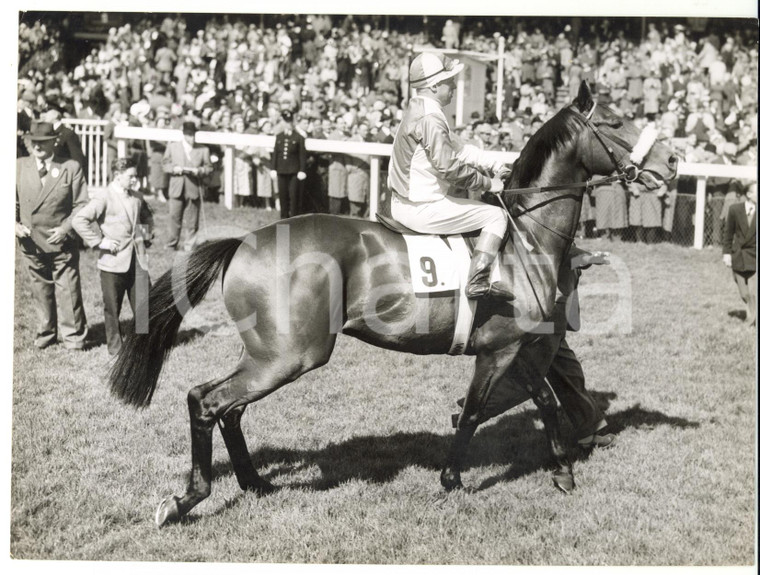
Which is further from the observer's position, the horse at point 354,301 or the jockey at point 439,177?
the jockey at point 439,177

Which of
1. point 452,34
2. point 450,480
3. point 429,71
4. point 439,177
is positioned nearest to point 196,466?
point 450,480

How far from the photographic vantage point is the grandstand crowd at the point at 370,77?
13992mm

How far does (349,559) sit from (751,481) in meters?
2.80

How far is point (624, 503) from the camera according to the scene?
5426mm

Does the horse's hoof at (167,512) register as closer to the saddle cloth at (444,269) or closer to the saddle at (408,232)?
the saddle cloth at (444,269)

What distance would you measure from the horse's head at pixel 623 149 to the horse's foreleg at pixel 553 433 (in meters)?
1.48

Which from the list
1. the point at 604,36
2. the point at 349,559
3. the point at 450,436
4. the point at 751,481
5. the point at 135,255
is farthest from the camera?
the point at 604,36

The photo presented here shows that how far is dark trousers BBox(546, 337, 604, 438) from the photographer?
20.4ft

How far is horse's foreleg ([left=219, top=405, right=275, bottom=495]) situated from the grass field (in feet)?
0.34

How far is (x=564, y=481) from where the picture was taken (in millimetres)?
5645

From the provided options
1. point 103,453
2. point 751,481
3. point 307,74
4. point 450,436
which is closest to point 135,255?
point 103,453

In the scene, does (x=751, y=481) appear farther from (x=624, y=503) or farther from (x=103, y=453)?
(x=103, y=453)

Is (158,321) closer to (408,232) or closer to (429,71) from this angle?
(408,232)

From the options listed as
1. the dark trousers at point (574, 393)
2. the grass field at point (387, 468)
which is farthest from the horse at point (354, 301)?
the dark trousers at point (574, 393)
